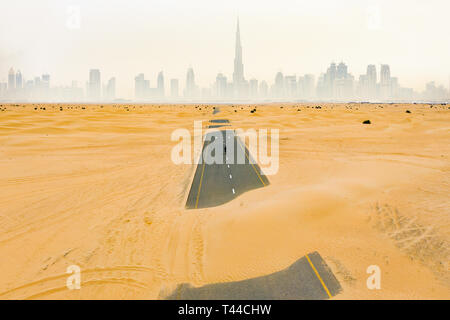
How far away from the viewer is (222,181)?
87.8 ft

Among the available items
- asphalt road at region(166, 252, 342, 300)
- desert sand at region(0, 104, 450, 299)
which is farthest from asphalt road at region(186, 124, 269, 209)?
asphalt road at region(166, 252, 342, 300)

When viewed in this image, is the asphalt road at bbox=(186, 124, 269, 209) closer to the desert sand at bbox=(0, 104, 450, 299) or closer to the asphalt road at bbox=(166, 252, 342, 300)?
the desert sand at bbox=(0, 104, 450, 299)

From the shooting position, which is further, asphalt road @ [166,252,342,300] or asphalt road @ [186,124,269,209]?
asphalt road @ [186,124,269,209]

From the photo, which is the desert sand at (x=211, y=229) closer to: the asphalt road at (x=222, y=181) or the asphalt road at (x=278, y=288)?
the asphalt road at (x=278, y=288)

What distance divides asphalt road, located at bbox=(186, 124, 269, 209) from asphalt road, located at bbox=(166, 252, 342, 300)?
8.66 m

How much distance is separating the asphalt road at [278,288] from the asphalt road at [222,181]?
341 inches

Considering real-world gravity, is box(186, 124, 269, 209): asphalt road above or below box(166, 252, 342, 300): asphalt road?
above

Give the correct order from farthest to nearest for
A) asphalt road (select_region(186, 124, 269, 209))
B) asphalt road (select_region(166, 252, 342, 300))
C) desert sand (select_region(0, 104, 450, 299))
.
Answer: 1. asphalt road (select_region(186, 124, 269, 209))
2. desert sand (select_region(0, 104, 450, 299))
3. asphalt road (select_region(166, 252, 342, 300))

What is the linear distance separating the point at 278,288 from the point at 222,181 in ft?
50.5

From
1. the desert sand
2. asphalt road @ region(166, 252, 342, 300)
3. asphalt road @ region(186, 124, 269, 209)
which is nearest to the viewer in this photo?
asphalt road @ region(166, 252, 342, 300)

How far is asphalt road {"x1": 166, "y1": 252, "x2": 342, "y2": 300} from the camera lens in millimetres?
11352
